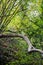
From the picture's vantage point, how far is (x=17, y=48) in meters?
8.19

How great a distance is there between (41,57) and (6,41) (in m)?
1.45

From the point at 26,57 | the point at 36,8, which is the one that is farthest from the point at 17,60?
the point at 36,8

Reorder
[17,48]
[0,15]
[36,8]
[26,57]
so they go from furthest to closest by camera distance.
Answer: [36,8], [17,48], [26,57], [0,15]

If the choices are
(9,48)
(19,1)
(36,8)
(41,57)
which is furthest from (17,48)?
(19,1)

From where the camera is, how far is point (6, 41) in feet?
26.9

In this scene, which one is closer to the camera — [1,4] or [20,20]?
[1,4]

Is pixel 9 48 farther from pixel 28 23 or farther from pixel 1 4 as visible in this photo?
pixel 1 4

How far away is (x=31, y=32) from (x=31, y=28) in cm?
16

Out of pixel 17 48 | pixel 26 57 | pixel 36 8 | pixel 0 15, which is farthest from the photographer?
pixel 36 8

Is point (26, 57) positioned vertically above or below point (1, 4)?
below

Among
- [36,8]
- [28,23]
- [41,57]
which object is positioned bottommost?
[41,57]

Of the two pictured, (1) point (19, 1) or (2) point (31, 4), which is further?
(2) point (31, 4)

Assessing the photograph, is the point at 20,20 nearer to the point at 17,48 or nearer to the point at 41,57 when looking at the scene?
the point at 17,48

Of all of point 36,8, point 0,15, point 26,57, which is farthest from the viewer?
point 36,8
